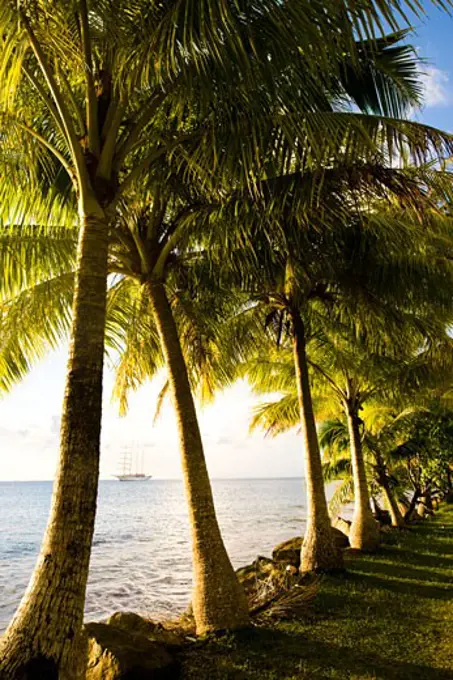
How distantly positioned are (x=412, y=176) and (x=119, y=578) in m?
15.2

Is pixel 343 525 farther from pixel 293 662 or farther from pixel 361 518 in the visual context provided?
pixel 293 662

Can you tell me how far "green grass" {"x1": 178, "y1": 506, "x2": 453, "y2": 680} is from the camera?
5211mm

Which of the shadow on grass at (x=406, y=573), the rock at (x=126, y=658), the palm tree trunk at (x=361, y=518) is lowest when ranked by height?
the shadow on grass at (x=406, y=573)

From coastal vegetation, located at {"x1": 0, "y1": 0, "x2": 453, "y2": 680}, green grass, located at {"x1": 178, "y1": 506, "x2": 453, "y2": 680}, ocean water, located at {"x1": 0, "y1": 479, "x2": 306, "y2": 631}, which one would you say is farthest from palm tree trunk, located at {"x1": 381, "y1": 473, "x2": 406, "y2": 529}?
green grass, located at {"x1": 178, "y1": 506, "x2": 453, "y2": 680}

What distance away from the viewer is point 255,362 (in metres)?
14.3

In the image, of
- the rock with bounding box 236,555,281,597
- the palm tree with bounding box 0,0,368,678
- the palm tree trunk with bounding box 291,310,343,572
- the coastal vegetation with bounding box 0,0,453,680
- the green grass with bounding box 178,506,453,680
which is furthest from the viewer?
the palm tree trunk with bounding box 291,310,343,572

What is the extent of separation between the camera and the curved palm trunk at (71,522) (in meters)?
3.54

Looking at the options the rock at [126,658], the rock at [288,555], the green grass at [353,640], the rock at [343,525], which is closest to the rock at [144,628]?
the green grass at [353,640]

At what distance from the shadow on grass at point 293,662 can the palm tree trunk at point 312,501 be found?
3.35 metres

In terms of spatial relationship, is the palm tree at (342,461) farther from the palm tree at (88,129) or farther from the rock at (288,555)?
the palm tree at (88,129)

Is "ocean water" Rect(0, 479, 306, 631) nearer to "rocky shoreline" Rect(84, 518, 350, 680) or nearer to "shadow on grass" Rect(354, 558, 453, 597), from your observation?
"rocky shoreline" Rect(84, 518, 350, 680)

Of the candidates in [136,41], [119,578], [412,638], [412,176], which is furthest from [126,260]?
[119,578]

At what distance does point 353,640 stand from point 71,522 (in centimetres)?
400

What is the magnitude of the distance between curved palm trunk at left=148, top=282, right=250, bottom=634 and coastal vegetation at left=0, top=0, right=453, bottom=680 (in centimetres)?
3
